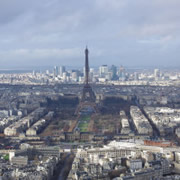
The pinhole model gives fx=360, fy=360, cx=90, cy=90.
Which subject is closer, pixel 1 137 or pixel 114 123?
pixel 1 137

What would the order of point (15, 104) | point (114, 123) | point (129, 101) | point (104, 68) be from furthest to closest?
1. point (104, 68)
2. point (129, 101)
3. point (15, 104)
4. point (114, 123)

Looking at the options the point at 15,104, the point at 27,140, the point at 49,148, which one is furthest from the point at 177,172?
the point at 15,104

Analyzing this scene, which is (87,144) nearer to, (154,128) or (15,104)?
A: (154,128)

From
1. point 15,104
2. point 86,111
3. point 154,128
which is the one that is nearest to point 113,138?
point 154,128

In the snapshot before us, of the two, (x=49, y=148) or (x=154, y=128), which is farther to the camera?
(x=154, y=128)

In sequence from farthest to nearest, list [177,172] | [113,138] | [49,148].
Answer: [113,138], [49,148], [177,172]

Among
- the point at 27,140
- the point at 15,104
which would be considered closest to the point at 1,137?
the point at 27,140

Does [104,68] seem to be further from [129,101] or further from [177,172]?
[177,172]

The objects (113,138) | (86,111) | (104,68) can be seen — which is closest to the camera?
(113,138)

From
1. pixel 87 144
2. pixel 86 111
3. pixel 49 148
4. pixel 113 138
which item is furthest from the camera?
→ pixel 86 111
